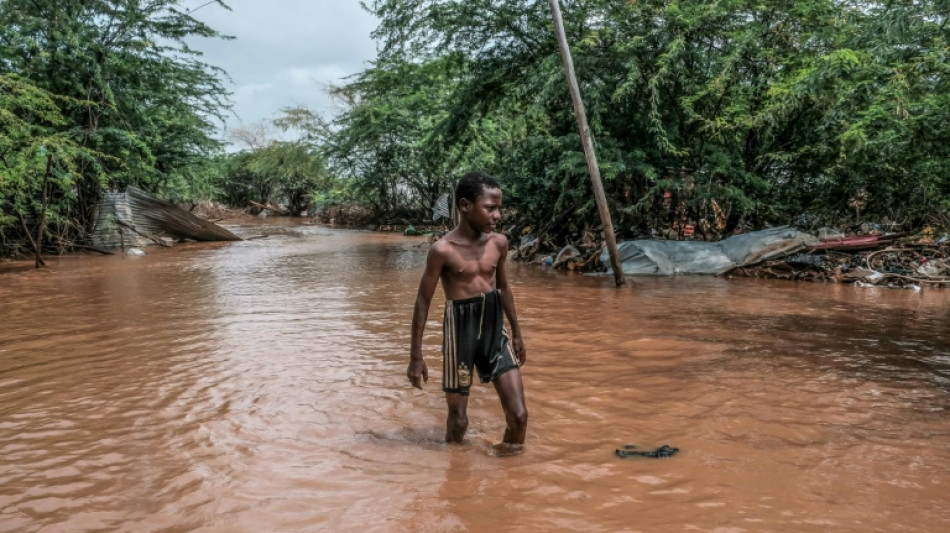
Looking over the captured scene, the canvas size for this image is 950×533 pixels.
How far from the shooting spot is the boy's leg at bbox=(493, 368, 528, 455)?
323cm

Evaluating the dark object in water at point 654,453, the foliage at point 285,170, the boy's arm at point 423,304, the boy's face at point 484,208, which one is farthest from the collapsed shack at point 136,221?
the dark object in water at point 654,453

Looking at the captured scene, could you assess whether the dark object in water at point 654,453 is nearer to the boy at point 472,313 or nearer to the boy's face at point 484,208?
the boy at point 472,313

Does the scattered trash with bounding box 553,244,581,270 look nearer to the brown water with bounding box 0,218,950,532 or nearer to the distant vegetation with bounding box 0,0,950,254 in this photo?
the distant vegetation with bounding box 0,0,950,254

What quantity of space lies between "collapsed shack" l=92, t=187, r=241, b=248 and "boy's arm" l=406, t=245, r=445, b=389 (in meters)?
17.0

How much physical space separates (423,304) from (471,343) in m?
0.34

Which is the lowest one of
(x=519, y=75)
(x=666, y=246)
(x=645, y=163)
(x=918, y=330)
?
(x=918, y=330)

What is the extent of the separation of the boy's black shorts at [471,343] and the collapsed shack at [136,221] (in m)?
17.1

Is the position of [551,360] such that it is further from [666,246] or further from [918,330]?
[666,246]

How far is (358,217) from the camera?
30734mm

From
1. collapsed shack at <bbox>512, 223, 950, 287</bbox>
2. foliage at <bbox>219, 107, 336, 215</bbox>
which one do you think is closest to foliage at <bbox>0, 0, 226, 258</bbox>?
foliage at <bbox>219, 107, 336, 215</bbox>

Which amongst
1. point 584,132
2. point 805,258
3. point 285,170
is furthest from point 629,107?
point 285,170

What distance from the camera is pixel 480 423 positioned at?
12.7ft

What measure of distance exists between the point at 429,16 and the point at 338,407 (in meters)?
10.8

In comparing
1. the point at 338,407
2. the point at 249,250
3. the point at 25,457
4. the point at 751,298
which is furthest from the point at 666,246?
the point at 249,250
